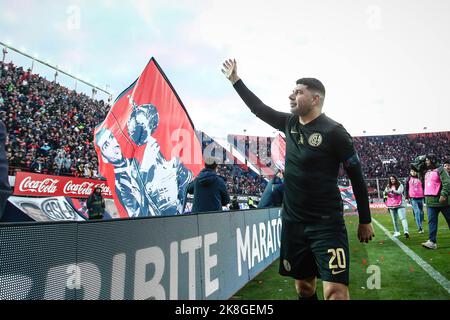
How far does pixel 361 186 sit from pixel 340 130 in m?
0.45

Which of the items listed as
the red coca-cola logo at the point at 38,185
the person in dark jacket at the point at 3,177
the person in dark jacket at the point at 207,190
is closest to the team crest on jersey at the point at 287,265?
the person in dark jacket at the point at 3,177

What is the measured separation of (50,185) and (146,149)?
1024cm

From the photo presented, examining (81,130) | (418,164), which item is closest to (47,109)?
(81,130)

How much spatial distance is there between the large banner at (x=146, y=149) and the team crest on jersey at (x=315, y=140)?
9.82ft

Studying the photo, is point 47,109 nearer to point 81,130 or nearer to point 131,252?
point 81,130

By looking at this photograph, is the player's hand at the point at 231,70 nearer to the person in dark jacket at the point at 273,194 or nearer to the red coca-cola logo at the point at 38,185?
the person in dark jacket at the point at 273,194

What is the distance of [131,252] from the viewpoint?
8.57 ft

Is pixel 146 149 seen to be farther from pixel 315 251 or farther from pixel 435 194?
pixel 435 194

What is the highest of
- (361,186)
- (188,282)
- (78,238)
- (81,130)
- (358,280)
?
(81,130)

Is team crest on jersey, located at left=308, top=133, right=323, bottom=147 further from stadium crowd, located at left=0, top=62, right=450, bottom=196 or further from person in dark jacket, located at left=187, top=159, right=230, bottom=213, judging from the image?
stadium crowd, located at left=0, top=62, right=450, bottom=196

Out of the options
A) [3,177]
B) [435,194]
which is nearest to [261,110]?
[3,177]

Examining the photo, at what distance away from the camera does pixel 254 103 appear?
3.19 m

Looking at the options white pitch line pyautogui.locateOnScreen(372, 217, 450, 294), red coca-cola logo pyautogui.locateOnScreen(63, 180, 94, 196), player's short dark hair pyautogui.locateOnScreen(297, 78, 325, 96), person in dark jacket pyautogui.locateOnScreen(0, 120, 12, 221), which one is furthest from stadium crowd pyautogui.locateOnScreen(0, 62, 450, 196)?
person in dark jacket pyautogui.locateOnScreen(0, 120, 12, 221)

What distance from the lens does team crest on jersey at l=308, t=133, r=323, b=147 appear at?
2.57 meters
